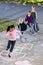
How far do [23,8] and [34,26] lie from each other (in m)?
7.86

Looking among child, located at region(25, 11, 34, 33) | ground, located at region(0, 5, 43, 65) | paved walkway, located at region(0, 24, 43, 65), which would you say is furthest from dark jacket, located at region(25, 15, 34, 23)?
paved walkway, located at region(0, 24, 43, 65)

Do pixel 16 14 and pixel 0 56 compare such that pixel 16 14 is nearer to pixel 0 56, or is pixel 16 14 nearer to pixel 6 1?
pixel 6 1

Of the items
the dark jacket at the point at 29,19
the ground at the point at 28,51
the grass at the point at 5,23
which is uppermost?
the dark jacket at the point at 29,19

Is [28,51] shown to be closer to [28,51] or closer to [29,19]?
[28,51]

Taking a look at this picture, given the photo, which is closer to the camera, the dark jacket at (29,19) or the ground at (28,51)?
the ground at (28,51)

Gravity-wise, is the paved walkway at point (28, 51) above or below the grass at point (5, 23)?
above

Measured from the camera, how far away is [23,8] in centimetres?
2542

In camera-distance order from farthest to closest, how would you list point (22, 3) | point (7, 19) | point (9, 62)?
point (22, 3), point (7, 19), point (9, 62)

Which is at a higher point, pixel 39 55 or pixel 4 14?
pixel 39 55

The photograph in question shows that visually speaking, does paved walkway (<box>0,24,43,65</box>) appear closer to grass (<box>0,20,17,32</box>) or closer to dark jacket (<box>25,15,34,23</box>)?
dark jacket (<box>25,15,34,23</box>)

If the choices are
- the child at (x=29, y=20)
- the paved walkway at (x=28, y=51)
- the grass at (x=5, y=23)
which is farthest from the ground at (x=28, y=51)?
the grass at (x=5, y=23)

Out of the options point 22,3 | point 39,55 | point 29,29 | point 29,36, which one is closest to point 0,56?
point 39,55

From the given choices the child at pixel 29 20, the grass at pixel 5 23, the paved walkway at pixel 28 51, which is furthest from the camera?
the grass at pixel 5 23

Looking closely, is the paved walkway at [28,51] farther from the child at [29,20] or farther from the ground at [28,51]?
the child at [29,20]
